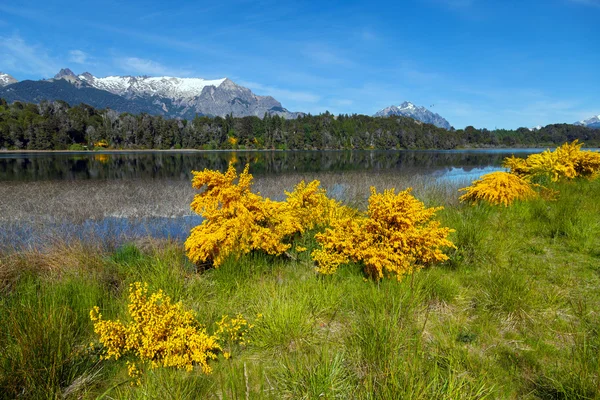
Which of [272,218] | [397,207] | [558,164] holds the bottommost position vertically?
[272,218]

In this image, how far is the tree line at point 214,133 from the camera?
105312 millimetres

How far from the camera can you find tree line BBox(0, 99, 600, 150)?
10531 centimetres

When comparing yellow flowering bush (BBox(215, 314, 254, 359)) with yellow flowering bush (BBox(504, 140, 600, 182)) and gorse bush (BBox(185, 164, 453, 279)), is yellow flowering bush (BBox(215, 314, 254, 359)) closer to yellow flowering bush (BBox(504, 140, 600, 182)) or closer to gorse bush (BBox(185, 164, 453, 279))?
gorse bush (BBox(185, 164, 453, 279))

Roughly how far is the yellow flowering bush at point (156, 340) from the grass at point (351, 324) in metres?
0.16

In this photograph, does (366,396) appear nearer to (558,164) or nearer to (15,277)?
(15,277)

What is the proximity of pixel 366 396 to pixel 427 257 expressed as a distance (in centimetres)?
315

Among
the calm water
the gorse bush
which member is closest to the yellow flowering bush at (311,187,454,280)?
the gorse bush

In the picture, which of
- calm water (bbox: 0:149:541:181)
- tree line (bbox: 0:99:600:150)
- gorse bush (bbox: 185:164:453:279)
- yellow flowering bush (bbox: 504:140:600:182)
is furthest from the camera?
tree line (bbox: 0:99:600:150)

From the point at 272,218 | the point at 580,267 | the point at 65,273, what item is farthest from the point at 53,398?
the point at 580,267

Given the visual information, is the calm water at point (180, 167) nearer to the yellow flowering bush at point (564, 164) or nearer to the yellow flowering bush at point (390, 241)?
the yellow flowering bush at point (564, 164)

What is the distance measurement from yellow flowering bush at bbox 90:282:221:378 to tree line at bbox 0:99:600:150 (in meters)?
127

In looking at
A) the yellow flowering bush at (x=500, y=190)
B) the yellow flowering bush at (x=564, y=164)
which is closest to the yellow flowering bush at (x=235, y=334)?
the yellow flowering bush at (x=500, y=190)

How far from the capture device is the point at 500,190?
933 centimetres

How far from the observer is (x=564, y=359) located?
10.7 ft
